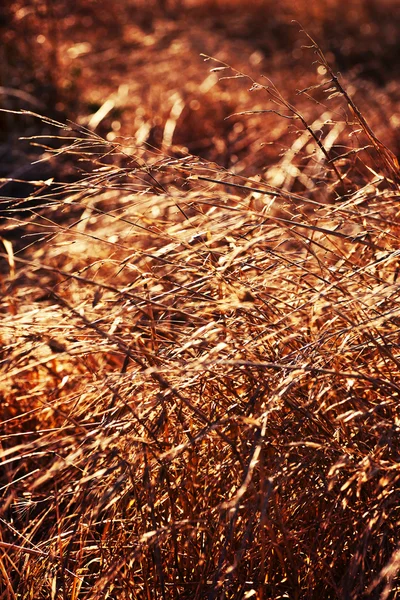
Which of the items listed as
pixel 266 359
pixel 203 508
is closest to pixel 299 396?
pixel 266 359

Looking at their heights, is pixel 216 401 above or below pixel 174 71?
above

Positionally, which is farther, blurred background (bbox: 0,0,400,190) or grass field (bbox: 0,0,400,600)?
blurred background (bbox: 0,0,400,190)

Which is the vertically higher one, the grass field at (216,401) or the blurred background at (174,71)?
the grass field at (216,401)

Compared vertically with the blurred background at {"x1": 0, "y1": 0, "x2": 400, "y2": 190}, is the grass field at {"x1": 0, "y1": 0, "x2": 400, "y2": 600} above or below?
above

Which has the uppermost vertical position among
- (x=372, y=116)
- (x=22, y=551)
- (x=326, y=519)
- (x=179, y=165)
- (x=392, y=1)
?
(x=179, y=165)

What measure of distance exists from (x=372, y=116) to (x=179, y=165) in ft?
11.7

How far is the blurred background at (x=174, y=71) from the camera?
4.40m

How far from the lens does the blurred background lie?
440cm

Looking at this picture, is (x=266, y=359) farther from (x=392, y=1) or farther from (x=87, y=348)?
(x=392, y=1)

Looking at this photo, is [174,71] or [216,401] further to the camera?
[174,71]

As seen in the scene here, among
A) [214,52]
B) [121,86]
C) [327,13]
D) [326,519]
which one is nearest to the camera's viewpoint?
[326,519]

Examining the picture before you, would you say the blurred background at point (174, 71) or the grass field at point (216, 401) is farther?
the blurred background at point (174, 71)

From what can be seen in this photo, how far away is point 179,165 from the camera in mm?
1377

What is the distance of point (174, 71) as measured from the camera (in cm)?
595
